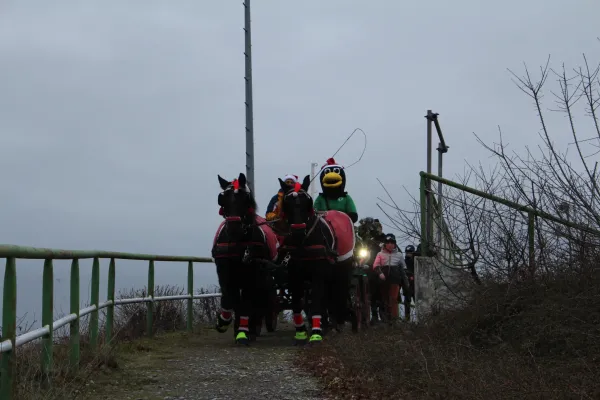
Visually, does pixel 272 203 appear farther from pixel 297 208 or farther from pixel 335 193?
pixel 297 208

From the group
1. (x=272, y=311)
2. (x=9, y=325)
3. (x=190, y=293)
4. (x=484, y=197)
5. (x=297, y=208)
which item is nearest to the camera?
(x=9, y=325)

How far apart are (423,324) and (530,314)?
2374mm

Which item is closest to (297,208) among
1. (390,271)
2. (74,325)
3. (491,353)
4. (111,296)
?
(111,296)

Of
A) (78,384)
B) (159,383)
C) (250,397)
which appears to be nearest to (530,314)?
(250,397)

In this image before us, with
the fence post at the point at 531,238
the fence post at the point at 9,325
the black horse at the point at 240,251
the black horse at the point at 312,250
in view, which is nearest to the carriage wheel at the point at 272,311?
the black horse at the point at 312,250

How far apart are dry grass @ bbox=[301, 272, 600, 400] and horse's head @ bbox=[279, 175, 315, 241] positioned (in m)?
1.57

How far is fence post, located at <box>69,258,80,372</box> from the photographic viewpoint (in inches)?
347

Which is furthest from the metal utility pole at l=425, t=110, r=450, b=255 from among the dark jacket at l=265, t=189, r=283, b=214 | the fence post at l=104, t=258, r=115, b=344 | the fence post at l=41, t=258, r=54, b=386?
the fence post at l=41, t=258, r=54, b=386

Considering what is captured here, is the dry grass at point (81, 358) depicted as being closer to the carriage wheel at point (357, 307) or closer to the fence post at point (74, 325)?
the fence post at point (74, 325)

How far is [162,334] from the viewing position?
1495cm

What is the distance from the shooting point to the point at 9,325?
652 cm

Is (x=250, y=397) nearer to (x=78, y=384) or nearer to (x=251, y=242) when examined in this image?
(x=78, y=384)

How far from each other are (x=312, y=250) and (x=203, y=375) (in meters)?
3.49

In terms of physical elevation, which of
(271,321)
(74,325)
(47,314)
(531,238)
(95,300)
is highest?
(531,238)
